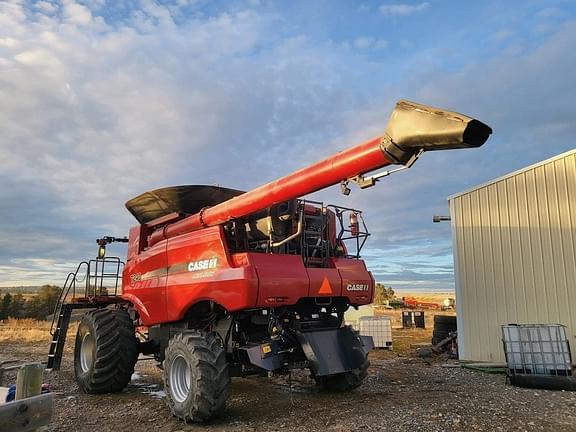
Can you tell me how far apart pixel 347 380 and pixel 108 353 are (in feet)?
13.5

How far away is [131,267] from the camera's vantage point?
9578mm

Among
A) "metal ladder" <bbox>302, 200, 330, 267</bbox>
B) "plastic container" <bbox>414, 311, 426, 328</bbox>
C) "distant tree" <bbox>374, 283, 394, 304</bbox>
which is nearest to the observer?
"metal ladder" <bbox>302, 200, 330, 267</bbox>

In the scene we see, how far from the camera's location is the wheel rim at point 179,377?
22.5 ft

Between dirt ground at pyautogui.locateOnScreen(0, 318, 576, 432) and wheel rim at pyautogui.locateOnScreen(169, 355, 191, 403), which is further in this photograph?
wheel rim at pyautogui.locateOnScreen(169, 355, 191, 403)

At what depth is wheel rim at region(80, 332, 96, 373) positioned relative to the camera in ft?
29.2

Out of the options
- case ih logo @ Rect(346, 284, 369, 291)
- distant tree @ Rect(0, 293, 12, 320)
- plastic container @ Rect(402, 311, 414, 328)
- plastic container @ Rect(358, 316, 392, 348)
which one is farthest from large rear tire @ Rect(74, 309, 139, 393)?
distant tree @ Rect(0, 293, 12, 320)

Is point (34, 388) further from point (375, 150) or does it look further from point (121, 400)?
point (121, 400)

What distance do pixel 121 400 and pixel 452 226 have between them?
8.86 meters

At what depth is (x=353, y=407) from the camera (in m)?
7.16

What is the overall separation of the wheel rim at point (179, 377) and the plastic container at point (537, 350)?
614 cm

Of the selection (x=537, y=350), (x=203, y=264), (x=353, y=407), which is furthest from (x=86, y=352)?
(x=537, y=350)

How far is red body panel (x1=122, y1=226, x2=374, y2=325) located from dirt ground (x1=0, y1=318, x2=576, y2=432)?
1505 mm

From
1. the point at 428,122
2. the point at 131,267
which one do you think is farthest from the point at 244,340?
the point at 428,122

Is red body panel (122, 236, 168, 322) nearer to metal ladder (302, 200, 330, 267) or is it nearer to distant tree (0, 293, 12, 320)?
metal ladder (302, 200, 330, 267)
